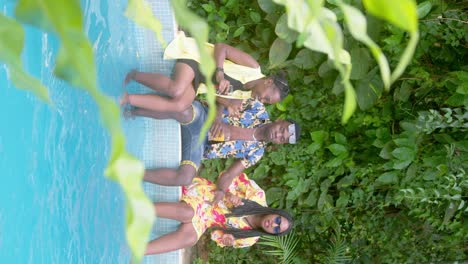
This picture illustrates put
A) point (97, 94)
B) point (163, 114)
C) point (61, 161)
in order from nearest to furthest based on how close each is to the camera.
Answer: point (97, 94)
point (61, 161)
point (163, 114)

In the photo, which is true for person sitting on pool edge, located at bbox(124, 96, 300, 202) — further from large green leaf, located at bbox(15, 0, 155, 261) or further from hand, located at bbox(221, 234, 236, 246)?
large green leaf, located at bbox(15, 0, 155, 261)

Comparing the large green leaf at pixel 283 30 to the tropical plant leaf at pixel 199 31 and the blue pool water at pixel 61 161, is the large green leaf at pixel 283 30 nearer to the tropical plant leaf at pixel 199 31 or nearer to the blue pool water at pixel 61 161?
the blue pool water at pixel 61 161

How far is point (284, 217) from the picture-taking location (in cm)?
375

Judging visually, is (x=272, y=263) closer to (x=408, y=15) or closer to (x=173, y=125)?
(x=173, y=125)

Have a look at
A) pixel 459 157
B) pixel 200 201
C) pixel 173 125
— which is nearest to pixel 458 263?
pixel 459 157

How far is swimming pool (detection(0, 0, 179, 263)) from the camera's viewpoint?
3.05 metres

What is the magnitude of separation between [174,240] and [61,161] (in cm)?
92

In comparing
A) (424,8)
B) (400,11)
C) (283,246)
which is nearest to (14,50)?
(400,11)

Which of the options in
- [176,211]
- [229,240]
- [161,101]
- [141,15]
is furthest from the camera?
[229,240]

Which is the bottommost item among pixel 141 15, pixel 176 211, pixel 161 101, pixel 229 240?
pixel 229 240

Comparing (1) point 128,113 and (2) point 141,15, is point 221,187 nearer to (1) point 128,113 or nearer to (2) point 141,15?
(1) point 128,113

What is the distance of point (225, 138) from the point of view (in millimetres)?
3822

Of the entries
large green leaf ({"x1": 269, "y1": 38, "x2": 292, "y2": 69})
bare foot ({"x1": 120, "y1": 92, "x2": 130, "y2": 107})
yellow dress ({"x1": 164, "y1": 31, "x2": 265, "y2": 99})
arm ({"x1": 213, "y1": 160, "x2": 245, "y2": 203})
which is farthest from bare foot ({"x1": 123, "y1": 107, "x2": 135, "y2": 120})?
large green leaf ({"x1": 269, "y1": 38, "x2": 292, "y2": 69})

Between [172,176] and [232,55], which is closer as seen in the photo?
[232,55]
